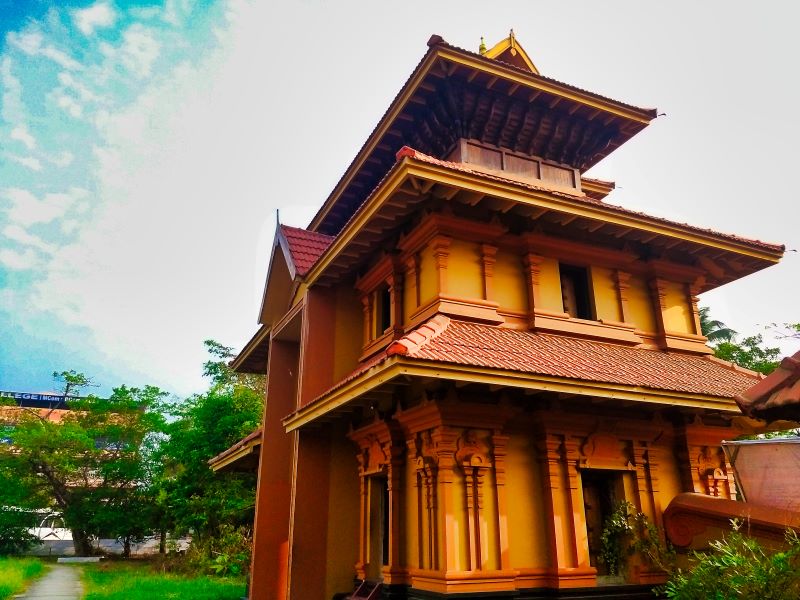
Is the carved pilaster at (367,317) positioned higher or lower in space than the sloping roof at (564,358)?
higher

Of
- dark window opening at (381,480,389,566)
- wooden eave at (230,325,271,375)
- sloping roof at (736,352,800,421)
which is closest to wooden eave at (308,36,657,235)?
wooden eave at (230,325,271,375)

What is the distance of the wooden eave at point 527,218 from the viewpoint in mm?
7301

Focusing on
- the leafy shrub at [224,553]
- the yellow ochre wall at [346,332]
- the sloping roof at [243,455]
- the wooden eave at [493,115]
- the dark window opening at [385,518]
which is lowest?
the leafy shrub at [224,553]

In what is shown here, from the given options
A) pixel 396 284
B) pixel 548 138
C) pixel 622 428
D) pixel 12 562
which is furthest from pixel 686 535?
pixel 12 562

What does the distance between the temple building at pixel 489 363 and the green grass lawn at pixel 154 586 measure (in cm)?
676

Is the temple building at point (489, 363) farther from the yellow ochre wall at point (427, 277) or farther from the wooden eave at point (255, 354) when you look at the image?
the wooden eave at point (255, 354)

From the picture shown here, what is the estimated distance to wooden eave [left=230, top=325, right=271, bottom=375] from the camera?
44.1 ft

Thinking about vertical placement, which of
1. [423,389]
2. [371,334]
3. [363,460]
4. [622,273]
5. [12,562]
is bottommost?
[12,562]

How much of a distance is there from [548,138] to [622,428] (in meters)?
5.10

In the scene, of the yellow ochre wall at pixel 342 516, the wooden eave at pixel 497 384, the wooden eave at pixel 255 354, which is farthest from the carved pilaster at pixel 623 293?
the wooden eave at pixel 255 354

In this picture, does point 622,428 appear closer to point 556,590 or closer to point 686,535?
point 686,535

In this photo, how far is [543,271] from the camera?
872 centimetres

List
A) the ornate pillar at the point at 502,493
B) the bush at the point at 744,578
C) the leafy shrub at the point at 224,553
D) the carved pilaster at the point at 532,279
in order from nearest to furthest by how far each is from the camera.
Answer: the bush at the point at 744,578
the ornate pillar at the point at 502,493
the carved pilaster at the point at 532,279
the leafy shrub at the point at 224,553

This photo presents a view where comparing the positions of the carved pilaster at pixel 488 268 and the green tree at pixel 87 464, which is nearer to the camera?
the carved pilaster at pixel 488 268
